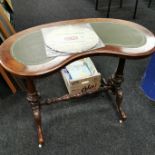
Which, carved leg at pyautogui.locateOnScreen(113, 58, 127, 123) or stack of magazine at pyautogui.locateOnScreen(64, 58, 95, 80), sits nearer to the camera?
carved leg at pyautogui.locateOnScreen(113, 58, 127, 123)

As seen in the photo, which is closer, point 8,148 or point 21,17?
point 8,148

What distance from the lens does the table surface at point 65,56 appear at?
967mm

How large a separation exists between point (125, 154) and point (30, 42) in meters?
0.92

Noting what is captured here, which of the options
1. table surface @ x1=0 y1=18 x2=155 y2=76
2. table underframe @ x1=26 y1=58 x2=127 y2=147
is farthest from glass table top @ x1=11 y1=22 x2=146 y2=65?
table underframe @ x1=26 y1=58 x2=127 y2=147

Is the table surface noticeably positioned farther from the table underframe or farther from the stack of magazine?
the stack of magazine

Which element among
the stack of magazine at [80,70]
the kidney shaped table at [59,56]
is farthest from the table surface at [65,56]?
the stack of magazine at [80,70]

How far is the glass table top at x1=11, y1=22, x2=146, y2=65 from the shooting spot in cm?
102

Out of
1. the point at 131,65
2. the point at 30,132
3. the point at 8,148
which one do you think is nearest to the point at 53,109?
the point at 30,132

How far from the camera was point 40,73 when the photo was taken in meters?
0.93

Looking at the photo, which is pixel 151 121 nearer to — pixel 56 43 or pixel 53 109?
pixel 53 109

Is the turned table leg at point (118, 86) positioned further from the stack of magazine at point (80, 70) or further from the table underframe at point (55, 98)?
the stack of magazine at point (80, 70)

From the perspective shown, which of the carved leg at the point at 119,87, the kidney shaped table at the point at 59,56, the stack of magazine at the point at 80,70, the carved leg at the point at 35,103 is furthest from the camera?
the stack of magazine at the point at 80,70

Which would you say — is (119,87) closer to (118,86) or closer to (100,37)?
(118,86)

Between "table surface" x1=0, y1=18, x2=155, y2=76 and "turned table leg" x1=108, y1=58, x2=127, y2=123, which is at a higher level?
"table surface" x1=0, y1=18, x2=155, y2=76
